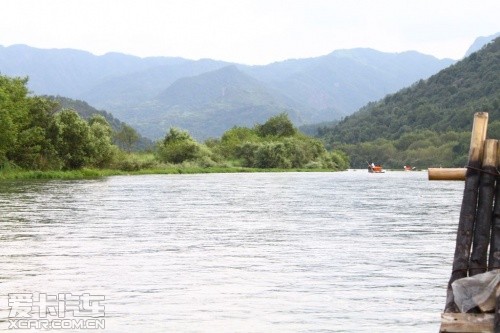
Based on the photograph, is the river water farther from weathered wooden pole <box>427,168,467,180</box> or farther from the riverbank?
the riverbank

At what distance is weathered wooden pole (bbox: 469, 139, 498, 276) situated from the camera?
12844 millimetres

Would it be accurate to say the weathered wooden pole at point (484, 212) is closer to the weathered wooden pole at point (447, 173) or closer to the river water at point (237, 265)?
the weathered wooden pole at point (447, 173)

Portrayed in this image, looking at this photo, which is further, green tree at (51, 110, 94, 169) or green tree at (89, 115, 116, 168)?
green tree at (89, 115, 116, 168)

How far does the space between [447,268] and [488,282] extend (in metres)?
10.1

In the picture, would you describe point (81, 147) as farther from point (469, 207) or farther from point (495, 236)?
point (495, 236)

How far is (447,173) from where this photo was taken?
13867 millimetres

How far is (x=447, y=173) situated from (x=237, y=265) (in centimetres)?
829

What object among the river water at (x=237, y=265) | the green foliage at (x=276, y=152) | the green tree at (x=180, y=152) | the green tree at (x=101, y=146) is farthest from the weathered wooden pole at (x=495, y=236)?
the green foliage at (x=276, y=152)

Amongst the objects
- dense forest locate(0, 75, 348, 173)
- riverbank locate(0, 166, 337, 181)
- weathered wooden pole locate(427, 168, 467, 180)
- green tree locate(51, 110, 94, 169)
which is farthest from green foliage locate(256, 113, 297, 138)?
weathered wooden pole locate(427, 168, 467, 180)

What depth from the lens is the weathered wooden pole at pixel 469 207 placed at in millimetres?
12852

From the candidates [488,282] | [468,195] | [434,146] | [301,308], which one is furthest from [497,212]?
[434,146]

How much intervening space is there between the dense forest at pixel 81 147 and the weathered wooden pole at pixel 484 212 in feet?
244

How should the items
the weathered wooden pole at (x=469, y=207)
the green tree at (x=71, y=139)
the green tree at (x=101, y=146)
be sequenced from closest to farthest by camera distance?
1. the weathered wooden pole at (x=469, y=207)
2. the green tree at (x=71, y=139)
3. the green tree at (x=101, y=146)

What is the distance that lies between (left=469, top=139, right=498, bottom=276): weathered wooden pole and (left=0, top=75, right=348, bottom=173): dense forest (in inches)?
2922
